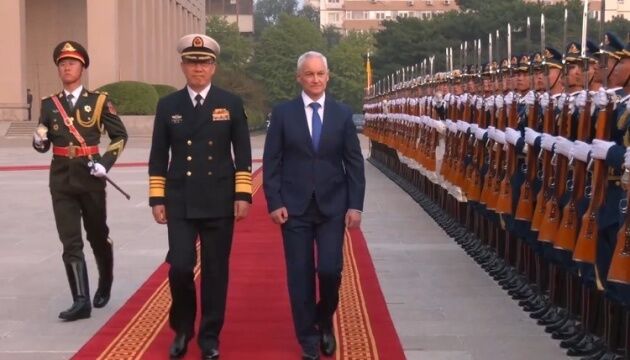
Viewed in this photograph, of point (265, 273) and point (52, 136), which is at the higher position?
point (52, 136)

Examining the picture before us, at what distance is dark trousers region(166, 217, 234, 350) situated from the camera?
6844mm

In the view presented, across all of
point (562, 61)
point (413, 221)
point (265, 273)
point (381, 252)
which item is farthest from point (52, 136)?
point (413, 221)

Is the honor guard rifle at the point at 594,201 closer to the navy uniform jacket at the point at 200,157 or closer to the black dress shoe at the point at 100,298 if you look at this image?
the navy uniform jacket at the point at 200,157

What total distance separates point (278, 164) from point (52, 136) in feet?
6.78

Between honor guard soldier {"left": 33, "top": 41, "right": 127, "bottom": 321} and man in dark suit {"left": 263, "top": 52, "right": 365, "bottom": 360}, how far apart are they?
1.72 metres

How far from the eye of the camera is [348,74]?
102062 millimetres

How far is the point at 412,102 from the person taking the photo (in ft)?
60.6

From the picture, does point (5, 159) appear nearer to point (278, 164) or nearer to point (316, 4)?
point (278, 164)

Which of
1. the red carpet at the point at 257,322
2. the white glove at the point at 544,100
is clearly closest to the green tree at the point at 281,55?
the red carpet at the point at 257,322

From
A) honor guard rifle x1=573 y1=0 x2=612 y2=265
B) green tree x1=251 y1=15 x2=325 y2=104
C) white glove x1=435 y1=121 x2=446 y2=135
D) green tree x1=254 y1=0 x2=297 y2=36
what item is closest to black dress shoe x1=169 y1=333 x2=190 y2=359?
honor guard rifle x1=573 y1=0 x2=612 y2=265

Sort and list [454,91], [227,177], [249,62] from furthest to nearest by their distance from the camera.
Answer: [249,62] < [454,91] < [227,177]

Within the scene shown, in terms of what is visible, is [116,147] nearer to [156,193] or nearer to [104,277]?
[104,277]

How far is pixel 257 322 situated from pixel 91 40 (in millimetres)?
41110

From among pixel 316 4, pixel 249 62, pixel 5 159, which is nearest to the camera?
pixel 5 159
